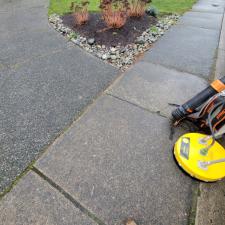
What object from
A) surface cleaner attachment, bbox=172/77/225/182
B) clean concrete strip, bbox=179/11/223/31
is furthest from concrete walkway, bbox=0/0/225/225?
clean concrete strip, bbox=179/11/223/31

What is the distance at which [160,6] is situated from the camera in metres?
5.58

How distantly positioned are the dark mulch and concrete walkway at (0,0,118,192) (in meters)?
0.44

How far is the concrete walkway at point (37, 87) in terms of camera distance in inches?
75.0

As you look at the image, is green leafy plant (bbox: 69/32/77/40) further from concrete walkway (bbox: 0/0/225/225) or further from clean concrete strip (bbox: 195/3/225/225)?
clean concrete strip (bbox: 195/3/225/225)

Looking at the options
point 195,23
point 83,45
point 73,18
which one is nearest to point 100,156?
point 83,45

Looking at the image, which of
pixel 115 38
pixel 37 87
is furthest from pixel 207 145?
pixel 115 38

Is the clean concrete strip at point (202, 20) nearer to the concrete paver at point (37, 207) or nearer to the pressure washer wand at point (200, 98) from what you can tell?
the pressure washer wand at point (200, 98)

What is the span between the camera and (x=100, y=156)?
1.85m

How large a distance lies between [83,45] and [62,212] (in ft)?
9.36

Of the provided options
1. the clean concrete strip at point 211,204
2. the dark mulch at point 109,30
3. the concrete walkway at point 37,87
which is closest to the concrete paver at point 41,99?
the concrete walkway at point 37,87

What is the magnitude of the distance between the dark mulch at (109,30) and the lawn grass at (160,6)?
667 mm

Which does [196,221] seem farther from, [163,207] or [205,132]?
[205,132]

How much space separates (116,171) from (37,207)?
69cm

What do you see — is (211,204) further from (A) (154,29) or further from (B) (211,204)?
(A) (154,29)
